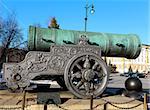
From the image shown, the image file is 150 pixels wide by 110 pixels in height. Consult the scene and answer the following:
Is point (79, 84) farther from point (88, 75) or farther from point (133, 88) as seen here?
point (133, 88)

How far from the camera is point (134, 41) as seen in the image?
11.9 metres

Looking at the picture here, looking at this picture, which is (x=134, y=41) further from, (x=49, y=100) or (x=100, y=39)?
(x=49, y=100)

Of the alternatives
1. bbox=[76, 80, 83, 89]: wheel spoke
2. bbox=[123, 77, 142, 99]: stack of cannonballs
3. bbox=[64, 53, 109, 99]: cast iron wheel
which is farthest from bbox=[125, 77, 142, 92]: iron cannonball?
bbox=[76, 80, 83, 89]: wheel spoke

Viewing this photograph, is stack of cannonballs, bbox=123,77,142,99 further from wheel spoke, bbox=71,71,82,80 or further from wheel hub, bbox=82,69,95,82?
wheel spoke, bbox=71,71,82,80

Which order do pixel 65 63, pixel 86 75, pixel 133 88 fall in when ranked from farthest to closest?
pixel 133 88 < pixel 65 63 < pixel 86 75

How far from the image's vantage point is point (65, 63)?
10727 millimetres

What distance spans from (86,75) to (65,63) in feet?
2.60

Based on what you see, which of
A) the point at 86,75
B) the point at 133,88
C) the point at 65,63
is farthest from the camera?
the point at 133,88

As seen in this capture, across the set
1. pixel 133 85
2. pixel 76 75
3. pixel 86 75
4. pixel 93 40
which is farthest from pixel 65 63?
pixel 133 85

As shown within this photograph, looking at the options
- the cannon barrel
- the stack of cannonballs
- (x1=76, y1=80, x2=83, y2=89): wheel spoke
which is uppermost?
the cannon barrel

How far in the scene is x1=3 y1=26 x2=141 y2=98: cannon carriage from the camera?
34.3 ft

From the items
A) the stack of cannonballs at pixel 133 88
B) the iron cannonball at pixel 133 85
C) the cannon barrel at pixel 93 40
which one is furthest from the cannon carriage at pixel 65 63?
the iron cannonball at pixel 133 85

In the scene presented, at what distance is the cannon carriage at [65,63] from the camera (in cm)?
1047

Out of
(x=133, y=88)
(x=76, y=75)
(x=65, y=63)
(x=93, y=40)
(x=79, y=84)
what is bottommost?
(x=133, y=88)
